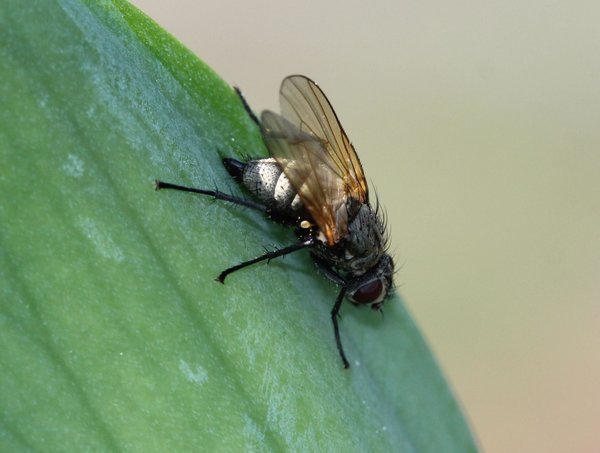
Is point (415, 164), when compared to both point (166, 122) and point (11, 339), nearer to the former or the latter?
point (166, 122)

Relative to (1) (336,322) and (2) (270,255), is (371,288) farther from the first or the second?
(2) (270,255)

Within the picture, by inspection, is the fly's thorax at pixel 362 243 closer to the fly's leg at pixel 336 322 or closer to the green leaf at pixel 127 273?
the fly's leg at pixel 336 322

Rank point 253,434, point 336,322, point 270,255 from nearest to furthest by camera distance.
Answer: point 253,434
point 270,255
point 336,322

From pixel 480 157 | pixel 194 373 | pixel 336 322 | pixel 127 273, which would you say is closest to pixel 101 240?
pixel 127 273

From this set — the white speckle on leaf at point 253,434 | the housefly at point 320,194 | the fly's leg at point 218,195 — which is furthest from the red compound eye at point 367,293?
the white speckle on leaf at point 253,434

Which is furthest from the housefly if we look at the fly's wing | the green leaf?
the green leaf
